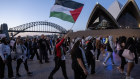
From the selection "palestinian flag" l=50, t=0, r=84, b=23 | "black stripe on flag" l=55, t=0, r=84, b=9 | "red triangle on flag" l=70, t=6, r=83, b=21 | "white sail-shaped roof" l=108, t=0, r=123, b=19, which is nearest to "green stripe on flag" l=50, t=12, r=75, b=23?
"palestinian flag" l=50, t=0, r=84, b=23

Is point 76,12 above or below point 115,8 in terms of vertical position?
below

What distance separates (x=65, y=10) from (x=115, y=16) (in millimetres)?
39832

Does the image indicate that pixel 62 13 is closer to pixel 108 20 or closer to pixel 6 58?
pixel 6 58

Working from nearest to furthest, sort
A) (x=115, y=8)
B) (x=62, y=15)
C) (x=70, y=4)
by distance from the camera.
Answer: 1. (x=62, y=15)
2. (x=70, y=4)
3. (x=115, y=8)

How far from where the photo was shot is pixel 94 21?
A: 46.1 metres

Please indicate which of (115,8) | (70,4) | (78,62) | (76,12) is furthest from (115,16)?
(78,62)

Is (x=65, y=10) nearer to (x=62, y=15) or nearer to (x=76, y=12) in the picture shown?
(x=62, y=15)

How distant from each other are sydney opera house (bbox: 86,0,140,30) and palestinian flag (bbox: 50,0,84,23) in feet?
112

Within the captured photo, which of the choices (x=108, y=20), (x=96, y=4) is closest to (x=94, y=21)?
(x=108, y=20)

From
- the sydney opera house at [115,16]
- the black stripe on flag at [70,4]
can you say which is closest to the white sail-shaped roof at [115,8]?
the sydney opera house at [115,16]

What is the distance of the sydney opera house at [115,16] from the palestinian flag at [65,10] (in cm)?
3421

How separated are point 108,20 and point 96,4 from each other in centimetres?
625

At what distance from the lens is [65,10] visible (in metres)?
5.63

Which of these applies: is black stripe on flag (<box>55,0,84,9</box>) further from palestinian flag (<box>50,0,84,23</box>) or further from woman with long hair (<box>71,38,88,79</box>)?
woman with long hair (<box>71,38,88,79</box>)
